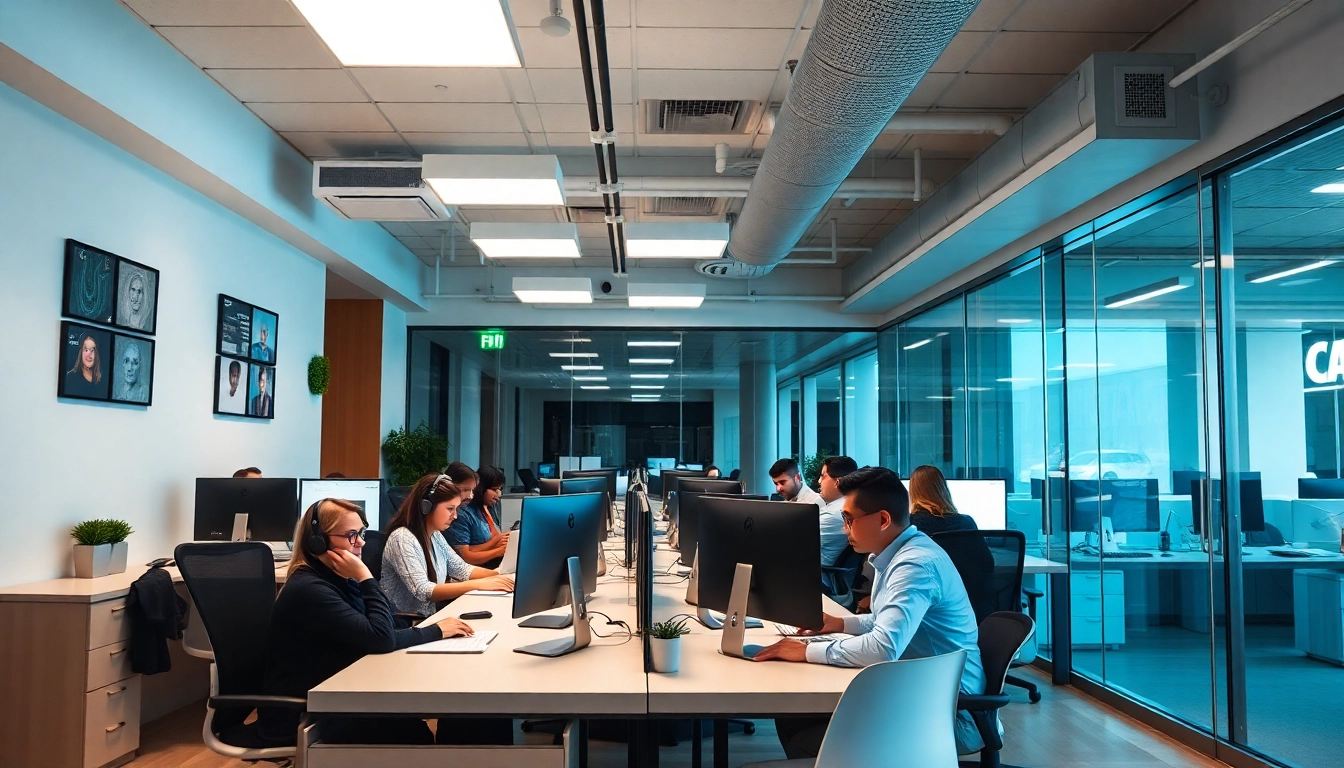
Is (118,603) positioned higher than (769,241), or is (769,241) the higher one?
(769,241)

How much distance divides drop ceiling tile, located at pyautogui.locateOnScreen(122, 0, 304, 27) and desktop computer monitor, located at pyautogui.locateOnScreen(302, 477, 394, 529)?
274 centimetres

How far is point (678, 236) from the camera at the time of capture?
6.34 metres

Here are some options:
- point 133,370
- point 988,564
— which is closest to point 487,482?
point 133,370

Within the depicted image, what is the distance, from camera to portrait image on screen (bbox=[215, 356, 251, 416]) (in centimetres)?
599

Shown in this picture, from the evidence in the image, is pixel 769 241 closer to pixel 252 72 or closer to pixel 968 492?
pixel 968 492

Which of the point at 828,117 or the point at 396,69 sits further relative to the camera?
the point at 396,69

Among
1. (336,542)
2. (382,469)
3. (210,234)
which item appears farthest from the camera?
(382,469)

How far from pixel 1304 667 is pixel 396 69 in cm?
526

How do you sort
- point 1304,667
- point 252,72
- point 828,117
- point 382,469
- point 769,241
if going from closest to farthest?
point 1304,667 < point 828,117 < point 252,72 < point 769,241 < point 382,469

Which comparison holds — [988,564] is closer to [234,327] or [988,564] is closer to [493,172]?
[493,172]

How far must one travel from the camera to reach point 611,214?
285 inches

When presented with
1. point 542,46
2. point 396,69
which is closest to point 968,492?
point 542,46

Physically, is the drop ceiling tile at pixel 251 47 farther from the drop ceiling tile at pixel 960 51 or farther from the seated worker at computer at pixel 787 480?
the seated worker at computer at pixel 787 480

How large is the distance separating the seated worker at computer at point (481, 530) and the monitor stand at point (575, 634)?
7.14ft
